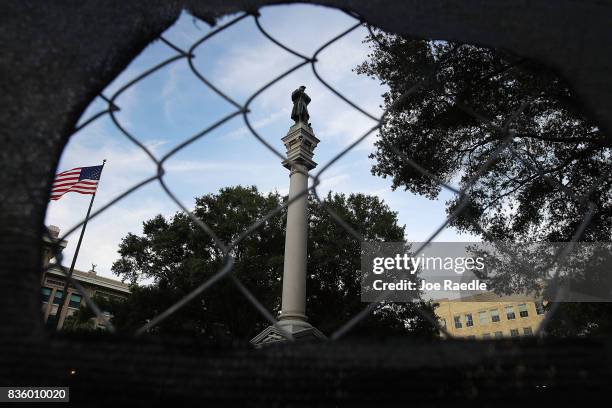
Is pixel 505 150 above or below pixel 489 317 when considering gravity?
below

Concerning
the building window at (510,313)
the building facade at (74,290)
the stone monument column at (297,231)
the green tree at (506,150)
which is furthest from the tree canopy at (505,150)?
the building window at (510,313)

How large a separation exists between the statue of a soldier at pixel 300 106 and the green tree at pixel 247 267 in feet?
13.0

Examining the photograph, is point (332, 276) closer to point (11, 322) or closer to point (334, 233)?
point (334, 233)

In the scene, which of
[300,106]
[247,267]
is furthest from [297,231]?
[247,267]

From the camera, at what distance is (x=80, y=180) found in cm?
1034

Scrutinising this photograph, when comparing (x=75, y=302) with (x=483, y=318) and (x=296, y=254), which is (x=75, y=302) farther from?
(x=483, y=318)

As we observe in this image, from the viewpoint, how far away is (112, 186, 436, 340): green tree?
1339 cm

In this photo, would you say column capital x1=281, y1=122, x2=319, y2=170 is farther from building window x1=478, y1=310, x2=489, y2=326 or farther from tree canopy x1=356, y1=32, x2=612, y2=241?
building window x1=478, y1=310, x2=489, y2=326

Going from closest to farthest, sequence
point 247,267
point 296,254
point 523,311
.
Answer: point 296,254, point 247,267, point 523,311

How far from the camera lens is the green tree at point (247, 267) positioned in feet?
43.9

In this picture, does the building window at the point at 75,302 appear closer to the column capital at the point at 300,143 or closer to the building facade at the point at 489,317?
the column capital at the point at 300,143

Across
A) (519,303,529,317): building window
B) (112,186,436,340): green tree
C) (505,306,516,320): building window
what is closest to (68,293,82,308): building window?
(112,186,436,340): green tree

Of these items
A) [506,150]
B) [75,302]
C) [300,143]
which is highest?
[75,302]

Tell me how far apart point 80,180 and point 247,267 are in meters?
6.12
